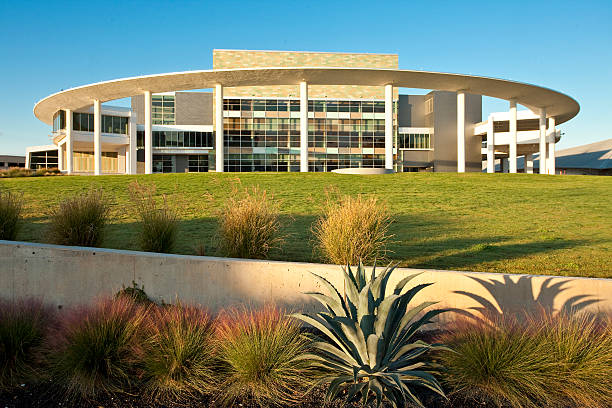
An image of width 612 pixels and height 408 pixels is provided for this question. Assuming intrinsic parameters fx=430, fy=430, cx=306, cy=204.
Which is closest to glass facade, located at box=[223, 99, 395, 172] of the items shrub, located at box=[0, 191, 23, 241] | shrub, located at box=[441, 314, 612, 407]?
shrub, located at box=[0, 191, 23, 241]

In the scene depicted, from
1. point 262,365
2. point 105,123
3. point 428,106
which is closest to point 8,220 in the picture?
point 262,365

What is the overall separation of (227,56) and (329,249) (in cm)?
5376

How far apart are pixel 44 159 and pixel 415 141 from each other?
5026 centimetres

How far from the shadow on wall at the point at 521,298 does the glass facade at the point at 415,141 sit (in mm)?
53547

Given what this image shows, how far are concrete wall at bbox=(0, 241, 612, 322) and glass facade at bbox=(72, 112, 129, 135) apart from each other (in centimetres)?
4487

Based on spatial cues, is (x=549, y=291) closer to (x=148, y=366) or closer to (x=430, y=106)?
(x=148, y=366)

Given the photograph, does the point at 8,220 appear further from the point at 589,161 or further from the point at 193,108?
the point at 589,161

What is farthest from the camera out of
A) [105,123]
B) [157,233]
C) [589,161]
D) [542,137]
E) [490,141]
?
[589,161]

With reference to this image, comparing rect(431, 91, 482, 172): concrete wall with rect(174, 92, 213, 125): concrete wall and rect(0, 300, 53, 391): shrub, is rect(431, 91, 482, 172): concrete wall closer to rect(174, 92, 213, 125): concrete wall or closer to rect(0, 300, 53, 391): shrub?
rect(174, 92, 213, 125): concrete wall

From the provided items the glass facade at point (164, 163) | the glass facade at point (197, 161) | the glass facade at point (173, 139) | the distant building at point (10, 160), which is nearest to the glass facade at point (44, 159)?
the glass facade at point (173, 139)

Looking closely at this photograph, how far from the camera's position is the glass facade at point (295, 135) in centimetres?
5234

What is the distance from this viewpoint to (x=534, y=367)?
3.60m

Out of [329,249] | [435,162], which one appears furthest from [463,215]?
[435,162]

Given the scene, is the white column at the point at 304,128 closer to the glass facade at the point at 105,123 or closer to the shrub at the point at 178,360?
the glass facade at the point at 105,123
